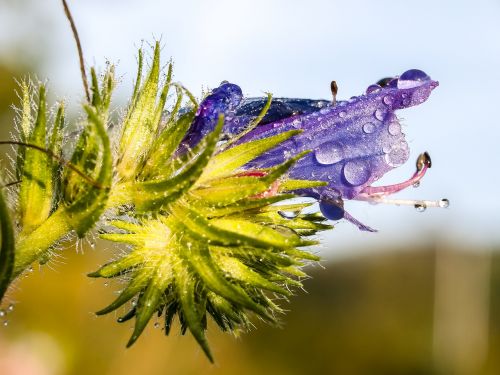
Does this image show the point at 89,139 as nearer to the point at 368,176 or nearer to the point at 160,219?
the point at 160,219

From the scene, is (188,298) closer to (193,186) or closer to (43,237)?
(193,186)

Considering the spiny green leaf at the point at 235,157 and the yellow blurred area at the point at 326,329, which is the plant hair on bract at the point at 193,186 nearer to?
the spiny green leaf at the point at 235,157

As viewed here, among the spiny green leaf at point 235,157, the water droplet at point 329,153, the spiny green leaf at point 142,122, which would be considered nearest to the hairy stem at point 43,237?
the spiny green leaf at point 142,122

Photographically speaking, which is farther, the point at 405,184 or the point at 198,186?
the point at 405,184

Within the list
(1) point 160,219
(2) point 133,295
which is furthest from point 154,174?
(2) point 133,295

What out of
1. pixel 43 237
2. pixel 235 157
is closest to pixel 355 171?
pixel 235 157
